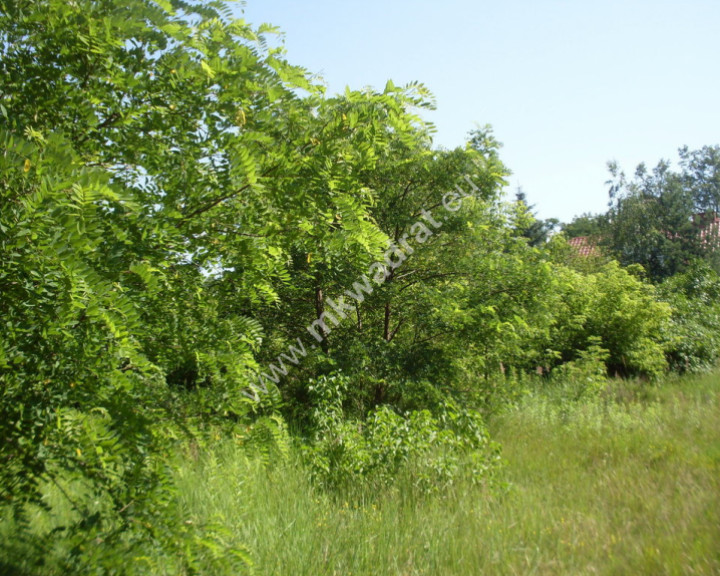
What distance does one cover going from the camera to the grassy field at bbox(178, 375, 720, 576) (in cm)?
323

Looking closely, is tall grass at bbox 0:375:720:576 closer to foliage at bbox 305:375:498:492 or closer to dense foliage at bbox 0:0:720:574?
foliage at bbox 305:375:498:492

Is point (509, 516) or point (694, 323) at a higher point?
point (694, 323)

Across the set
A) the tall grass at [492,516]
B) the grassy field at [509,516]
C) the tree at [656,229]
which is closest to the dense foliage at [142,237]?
the tall grass at [492,516]

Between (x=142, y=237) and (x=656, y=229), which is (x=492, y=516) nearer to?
(x=142, y=237)

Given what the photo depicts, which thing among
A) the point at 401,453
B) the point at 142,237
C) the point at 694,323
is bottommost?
the point at 401,453

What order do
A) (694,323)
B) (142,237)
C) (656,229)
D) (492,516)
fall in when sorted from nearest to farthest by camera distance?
(142,237)
(492,516)
(694,323)
(656,229)

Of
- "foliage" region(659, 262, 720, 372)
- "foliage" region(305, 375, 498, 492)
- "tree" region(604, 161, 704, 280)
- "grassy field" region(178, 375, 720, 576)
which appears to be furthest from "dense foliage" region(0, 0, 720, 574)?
"tree" region(604, 161, 704, 280)

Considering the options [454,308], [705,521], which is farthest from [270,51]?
[454,308]

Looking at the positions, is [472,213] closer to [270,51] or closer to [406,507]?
[406,507]

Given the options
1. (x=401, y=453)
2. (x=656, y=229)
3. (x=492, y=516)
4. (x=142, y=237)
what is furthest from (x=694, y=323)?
(x=656, y=229)

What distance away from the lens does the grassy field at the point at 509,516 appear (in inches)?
127

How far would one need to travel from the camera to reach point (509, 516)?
13.1ft

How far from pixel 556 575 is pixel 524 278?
13.2 ft

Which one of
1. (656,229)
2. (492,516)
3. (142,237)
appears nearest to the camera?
(142,237)
